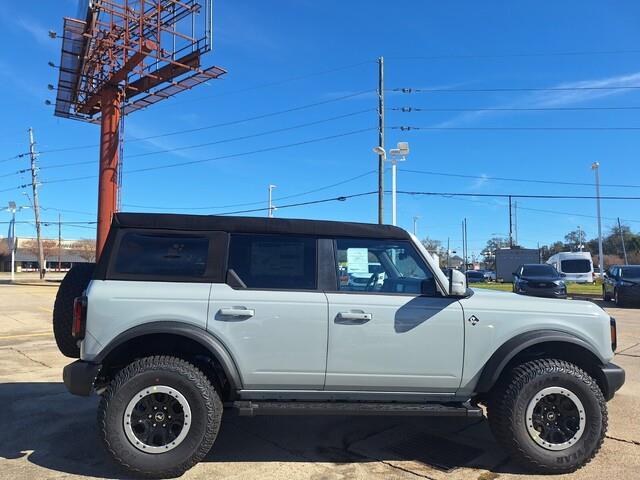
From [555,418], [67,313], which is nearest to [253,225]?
[67,313]

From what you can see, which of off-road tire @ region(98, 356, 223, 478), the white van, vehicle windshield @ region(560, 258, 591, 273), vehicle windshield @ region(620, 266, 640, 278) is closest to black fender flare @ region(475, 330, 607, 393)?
off-road tire @ region(98, 356, 223, 478)

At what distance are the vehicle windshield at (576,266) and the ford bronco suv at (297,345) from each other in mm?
36446

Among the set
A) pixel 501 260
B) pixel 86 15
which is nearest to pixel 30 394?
pixel 86 15

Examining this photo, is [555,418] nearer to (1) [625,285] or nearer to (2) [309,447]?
(2) [309,447]

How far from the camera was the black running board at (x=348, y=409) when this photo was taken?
4.10 meters

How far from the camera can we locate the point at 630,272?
2044 cm

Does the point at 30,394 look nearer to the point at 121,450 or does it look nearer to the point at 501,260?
the point at 121,450

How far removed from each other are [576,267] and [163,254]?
38.4 m

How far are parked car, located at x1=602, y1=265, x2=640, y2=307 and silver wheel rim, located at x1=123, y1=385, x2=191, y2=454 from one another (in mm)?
19821

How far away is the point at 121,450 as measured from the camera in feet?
13.0

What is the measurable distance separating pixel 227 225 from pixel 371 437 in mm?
2391

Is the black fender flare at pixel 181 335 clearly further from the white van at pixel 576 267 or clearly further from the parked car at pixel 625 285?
the white van at pixel 576 267

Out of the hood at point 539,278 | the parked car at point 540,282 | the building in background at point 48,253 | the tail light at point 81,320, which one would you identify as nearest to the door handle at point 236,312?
the tail light at point 81,320

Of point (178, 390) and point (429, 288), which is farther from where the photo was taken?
point (429, 288)
